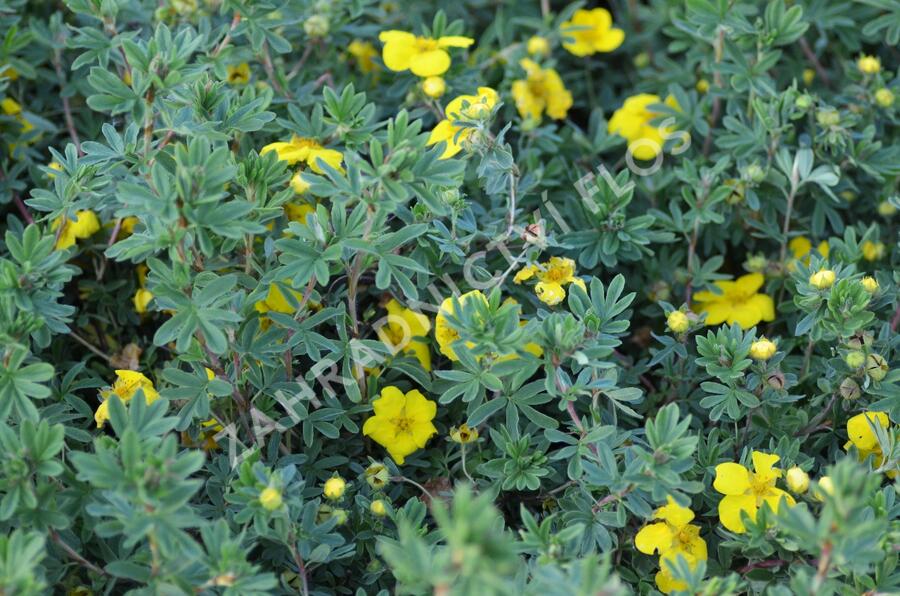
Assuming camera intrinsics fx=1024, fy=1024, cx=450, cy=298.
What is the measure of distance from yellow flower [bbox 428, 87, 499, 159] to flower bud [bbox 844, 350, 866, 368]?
91cm

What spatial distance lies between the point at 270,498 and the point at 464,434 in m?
0.52

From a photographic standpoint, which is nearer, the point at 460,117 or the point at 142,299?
the point at 460,117

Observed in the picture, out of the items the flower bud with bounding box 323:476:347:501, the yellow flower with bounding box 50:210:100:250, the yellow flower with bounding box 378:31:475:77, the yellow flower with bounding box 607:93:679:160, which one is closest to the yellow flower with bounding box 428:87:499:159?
the yellow flower with bounding box 378:31:475:77

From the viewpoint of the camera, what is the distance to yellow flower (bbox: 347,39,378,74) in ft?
10.1

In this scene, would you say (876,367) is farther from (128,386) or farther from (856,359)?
(128,386)

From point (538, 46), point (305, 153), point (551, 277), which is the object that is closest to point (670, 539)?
point (551, 277)

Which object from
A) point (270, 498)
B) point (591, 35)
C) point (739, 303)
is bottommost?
point (739, 303)

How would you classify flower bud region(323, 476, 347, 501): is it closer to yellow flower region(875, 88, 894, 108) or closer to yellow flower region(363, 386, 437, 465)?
yellow flower region(363, 386, 437, 465)

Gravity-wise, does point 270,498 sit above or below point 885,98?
below

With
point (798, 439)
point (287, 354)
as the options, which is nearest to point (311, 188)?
point (287, 354)

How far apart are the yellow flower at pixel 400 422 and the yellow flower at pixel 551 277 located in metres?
0.35

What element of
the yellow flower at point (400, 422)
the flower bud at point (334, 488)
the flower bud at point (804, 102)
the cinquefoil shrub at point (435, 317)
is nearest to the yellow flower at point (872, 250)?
the cinquefoil shrub at point (435, 317)

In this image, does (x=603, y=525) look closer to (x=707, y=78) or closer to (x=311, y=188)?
(x=311, y=188)

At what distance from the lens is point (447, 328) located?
7.45 feet
